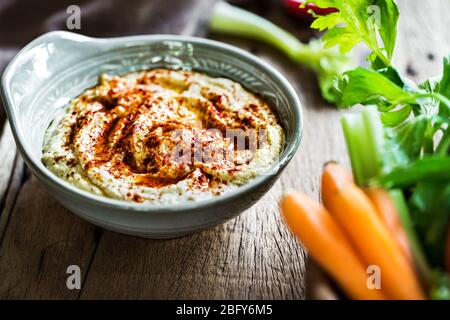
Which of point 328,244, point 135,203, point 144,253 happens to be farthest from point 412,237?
point 144,253

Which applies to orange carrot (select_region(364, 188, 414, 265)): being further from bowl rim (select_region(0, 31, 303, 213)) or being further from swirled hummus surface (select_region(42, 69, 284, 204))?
swirled hummus surface (select_region(42, 69, 284, 204))

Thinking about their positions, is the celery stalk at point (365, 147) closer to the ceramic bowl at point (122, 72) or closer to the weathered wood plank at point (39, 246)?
the ceramic bowl at point (122, 72)

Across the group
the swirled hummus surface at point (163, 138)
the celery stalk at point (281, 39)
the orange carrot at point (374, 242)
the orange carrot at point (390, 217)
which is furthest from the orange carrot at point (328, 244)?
the celery stalk at point (281, 39)

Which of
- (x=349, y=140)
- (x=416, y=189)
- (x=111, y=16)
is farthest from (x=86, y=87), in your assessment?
(x=416, y=189)

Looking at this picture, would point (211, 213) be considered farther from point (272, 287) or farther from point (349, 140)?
point (349, 140)

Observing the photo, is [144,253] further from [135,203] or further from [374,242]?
[374,242]

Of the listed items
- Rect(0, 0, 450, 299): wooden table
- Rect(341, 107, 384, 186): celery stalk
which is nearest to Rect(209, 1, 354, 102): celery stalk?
Rect(0, 0, 450, 299): wooden table
